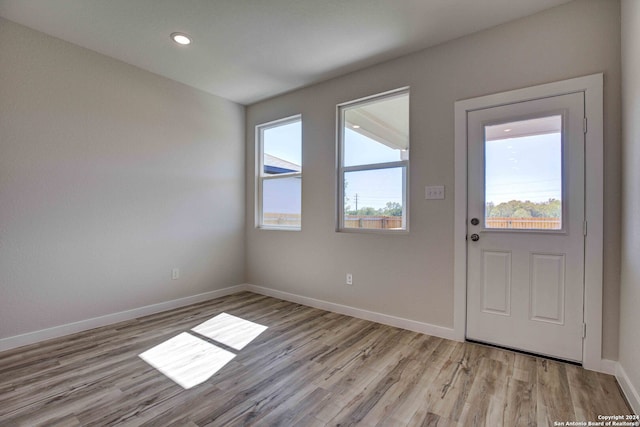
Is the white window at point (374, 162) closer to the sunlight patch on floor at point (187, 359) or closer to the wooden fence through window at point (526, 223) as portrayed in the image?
the wooden fence through window at point (526, 223)

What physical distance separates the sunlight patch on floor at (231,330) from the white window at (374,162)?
1.45m

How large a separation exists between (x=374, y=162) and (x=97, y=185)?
9.25 ft

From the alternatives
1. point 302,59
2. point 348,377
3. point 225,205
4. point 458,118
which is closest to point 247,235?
point 225,205

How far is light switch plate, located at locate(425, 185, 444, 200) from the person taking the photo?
8.89 feet

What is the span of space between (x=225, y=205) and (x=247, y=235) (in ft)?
1.86

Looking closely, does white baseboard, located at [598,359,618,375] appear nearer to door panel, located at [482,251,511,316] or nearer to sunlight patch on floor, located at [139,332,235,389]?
door panel, located at [482,251,511,316]

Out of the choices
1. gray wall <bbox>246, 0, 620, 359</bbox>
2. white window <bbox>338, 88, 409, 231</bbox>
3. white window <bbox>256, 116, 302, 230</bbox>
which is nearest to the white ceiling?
gray wall <bbox>246, 0, 620, 359</bbox>

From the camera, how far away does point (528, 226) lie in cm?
235

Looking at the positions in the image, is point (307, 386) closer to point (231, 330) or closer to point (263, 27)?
point (231, 330)

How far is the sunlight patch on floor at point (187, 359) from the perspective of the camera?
2049mm

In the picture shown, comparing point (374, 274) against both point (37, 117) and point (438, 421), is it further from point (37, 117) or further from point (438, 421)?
point (37, 117)

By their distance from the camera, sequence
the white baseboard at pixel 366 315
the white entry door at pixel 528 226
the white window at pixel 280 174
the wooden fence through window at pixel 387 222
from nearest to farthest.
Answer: the white entry door at pixel 528 226 < the wooden fence through window at pixel 387 222 < the white baseboard at pixel 366 315 < the white window at pixel 280 174

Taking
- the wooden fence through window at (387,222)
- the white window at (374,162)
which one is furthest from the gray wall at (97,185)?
the white window at (374,162)

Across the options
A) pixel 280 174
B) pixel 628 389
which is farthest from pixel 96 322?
pixel 628 389
